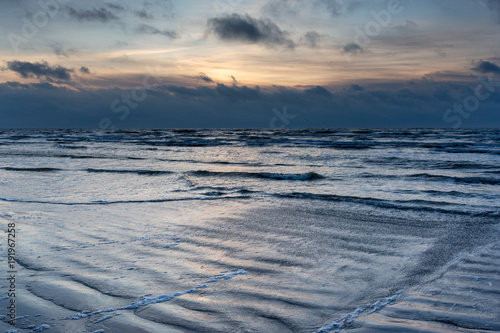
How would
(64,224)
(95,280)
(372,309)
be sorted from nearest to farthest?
(372,309), (95,280), (64,224)

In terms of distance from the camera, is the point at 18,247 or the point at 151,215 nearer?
the point at 18,247

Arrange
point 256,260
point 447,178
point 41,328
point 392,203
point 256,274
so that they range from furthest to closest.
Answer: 1. point 447,178
2. point 392,203
3. point 256,260
4. point 256,274
5. point 41,328

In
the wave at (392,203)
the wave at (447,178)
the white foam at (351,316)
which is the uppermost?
the wave at (447,178)

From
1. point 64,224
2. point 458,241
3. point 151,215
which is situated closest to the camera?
point 458,241

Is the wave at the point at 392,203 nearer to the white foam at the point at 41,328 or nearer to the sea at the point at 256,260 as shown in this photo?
the sea at the point at 256,260

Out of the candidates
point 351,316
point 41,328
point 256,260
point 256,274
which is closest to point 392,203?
point 256,260

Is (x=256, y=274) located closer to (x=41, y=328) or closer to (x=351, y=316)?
(x=351, y=316)

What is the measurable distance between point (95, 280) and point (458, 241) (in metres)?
5.48

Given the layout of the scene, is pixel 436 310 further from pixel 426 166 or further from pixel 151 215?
pixel 426 166

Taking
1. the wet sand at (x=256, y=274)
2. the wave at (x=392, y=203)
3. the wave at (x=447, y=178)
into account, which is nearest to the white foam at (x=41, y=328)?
the wet sand at (x=256, y=274)

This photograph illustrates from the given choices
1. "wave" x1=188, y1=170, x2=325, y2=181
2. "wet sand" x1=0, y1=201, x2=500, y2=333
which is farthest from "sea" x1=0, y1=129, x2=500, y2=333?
"wave" x1=188, y1=170, x2=325, y2=181

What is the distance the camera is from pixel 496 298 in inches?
143

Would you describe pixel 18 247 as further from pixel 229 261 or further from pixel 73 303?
pixel 229 261

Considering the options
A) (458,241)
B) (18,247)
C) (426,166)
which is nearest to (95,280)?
(18,247)
